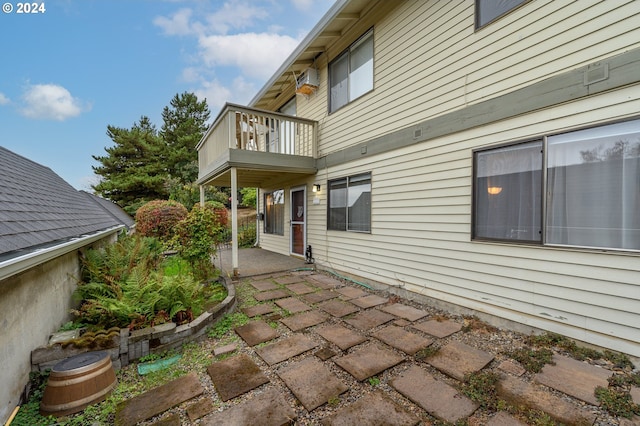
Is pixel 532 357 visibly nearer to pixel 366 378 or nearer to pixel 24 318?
pixel 366 378

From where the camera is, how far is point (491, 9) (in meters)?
3.45

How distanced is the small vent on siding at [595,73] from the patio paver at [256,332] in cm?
441

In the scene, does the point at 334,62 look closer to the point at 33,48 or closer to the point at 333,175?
the point at 333,175

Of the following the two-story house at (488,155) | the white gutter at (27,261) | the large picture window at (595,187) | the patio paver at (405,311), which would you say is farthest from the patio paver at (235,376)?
the large picture window at (595,187)

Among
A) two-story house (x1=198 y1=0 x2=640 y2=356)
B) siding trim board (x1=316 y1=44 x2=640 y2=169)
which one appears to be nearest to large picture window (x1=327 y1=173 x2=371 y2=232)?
two-story house (x1=198 y1=0 x2=640 y2=356)

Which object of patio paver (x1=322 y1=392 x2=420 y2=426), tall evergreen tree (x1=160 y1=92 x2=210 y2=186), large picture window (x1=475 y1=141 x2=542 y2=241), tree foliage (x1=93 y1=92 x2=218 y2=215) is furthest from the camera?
tall evergreen tree (x1=160 y1=92 x2=210 y2=186)

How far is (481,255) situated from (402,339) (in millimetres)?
1595

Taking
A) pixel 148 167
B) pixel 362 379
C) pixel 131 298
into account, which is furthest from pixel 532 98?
pixel 148 167

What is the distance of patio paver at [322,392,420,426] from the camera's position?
6.09 ft

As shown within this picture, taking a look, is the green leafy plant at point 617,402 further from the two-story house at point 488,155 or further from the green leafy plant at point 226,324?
the green leafy plant at point 226,324

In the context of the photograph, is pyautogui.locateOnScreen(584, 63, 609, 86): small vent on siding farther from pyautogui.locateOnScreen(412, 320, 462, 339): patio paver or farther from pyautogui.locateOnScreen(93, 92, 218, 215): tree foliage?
pyautogui.locateOnScreen(93, 92, 218, 215): tree foliage

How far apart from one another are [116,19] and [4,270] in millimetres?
11887

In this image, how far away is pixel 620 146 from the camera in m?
2.48

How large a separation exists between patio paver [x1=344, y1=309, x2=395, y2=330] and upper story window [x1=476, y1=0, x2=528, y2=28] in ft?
14.0
